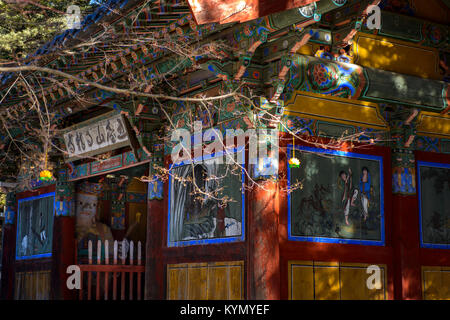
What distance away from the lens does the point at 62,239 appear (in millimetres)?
14461

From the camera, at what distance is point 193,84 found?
11.2 metres

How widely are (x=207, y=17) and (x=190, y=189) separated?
3.78m

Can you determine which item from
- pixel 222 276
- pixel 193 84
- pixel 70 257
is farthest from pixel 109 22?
pixel 70 257

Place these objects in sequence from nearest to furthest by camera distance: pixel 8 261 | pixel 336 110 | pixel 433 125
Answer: pixel 336 110 → pixel 433 125 → pixel 8 261

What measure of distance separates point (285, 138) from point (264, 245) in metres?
1.58

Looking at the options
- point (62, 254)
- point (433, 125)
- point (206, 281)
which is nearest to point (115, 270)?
point (62, 254)

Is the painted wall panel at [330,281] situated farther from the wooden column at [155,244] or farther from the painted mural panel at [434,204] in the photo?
the wooden column at [155,244]

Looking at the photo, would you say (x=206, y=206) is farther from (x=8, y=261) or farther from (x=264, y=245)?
(x=8, y=261)

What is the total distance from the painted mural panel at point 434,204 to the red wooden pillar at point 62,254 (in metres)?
7.67

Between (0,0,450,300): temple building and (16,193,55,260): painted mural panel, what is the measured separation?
3116mm

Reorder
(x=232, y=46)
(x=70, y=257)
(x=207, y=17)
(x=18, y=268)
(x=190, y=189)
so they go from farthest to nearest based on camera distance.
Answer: (x=18, y=268) < (x=70, y=257) < (x=190, y=189) < (x=232, y=46) < (x=207, y=17)

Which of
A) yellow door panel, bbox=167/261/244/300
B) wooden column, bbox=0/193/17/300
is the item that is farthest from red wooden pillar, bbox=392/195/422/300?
wooden column, bbox=0/193/17/300

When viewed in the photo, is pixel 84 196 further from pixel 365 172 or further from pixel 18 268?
pixel 365 172

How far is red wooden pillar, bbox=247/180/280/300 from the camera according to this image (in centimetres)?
903
